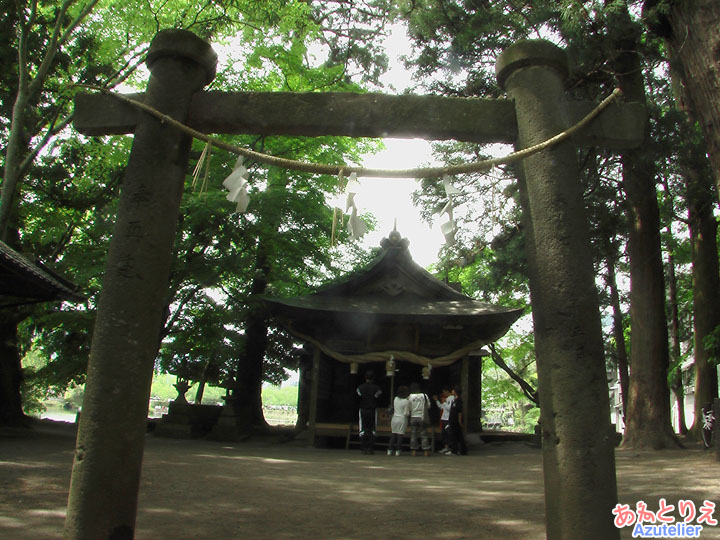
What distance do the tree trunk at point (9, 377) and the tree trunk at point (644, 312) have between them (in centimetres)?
1468

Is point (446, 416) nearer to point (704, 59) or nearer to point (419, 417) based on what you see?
point (419, 417)

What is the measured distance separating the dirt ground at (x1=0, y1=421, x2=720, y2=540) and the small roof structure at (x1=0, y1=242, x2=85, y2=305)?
2683 mm

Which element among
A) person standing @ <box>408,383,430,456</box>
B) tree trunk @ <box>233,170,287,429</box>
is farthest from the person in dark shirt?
tree trunk @ <box>233,170,287,429</box>

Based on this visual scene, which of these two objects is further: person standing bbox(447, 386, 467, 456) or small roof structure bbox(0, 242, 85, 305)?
person standing bbox(447, 386, 467, 456)

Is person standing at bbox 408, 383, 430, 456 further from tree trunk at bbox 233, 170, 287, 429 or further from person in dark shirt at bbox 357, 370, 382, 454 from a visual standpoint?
tree trunk at bbox 233, 170, 287, 429

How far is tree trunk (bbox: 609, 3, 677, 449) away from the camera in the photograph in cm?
1124

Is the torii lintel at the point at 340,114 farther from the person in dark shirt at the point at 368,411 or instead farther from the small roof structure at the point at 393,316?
the small roof structure at the point at 393,316

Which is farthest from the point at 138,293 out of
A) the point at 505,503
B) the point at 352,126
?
the point at 505,503

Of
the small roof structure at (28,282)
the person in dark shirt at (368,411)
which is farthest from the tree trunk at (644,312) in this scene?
the small roof structure at (28,282)

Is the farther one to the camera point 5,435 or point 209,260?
point 209,260

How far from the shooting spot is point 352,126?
4.01m

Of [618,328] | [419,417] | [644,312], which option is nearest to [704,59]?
[644,312]

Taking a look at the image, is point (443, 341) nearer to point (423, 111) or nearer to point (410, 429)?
point (410, 429)

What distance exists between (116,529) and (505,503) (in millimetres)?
3940
